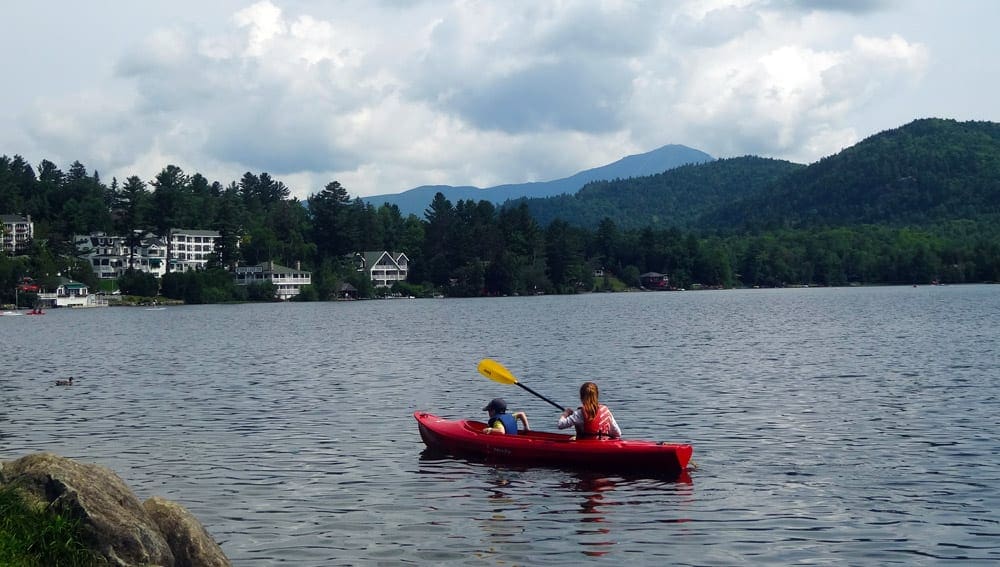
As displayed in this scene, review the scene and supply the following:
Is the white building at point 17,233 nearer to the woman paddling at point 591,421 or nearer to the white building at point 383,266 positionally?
the white building at point 383,266

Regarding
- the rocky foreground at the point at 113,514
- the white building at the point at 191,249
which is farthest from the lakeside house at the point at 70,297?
the rocky foreground at the point at 113,514

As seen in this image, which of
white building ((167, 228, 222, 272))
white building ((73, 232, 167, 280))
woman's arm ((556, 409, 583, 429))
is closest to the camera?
woman's arm ((556, 409, 583, 429))

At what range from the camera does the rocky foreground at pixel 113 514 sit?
11.2m

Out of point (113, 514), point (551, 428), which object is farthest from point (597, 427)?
point (113, 514)

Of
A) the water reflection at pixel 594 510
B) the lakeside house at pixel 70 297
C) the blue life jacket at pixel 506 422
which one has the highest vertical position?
the lakeside house at pixel 70 297

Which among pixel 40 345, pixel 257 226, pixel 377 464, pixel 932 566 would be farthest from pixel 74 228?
pixel 932 566

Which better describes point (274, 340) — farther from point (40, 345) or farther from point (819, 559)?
point (819, 559)

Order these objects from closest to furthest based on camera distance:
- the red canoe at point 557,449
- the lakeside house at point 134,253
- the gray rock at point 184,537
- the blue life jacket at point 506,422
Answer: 1. the gray rock at point 184,537
2. the red canoe at point 557,449
3. the blue life jacket at point 506,422
4. the lakeside house at point 134,253

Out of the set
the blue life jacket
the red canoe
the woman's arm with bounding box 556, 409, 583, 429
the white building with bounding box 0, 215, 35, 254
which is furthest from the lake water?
the white building with bounding box 0, 215, 35, 254

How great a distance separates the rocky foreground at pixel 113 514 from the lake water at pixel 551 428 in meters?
2.42

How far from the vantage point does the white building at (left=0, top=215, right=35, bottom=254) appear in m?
156

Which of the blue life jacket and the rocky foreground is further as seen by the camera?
the blue life jacket

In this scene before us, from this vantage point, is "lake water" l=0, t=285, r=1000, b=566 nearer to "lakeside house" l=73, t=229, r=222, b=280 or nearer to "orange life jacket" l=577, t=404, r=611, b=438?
"orange life jacket" l=577, t=404, r=611, b=438

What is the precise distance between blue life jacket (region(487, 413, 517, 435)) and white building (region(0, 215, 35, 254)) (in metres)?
147
